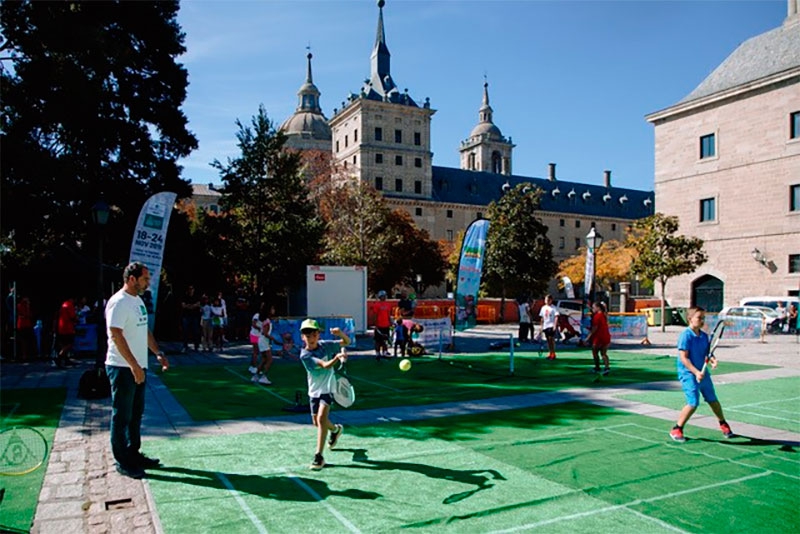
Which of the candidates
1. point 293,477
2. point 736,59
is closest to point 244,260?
point 293,477

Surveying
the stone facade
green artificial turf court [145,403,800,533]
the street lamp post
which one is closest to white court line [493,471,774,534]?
green artificial turf court [145,403,800,533]

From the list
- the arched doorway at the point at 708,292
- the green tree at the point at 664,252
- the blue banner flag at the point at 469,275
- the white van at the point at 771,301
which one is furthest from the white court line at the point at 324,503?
the arched doorway at the point at 708,292

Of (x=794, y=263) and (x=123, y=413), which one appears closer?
(x=123, y=413)

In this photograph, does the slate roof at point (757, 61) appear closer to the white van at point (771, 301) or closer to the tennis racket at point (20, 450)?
the white van at point (771, 301)

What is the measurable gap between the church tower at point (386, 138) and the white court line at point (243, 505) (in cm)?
7593

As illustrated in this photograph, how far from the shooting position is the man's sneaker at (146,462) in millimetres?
7056

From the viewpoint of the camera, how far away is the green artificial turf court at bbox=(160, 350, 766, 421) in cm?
1164

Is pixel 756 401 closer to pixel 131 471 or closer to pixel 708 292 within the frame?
pixel 131 471

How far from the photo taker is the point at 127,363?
6.64 metres

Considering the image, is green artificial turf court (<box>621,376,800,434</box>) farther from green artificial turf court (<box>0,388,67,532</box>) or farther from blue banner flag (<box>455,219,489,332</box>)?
green artificial turf court (<box>0,388,67,532</box>)

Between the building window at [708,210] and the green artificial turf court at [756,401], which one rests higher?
the building window at [708,210]

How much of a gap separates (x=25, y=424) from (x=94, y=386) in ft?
7.33

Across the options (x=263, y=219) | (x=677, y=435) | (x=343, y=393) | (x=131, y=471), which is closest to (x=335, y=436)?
(x=343, y=393)

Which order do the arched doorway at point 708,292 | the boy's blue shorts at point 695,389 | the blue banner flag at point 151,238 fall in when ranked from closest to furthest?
the boy's blue shorts at point 695,389, the blue banner flag at point 151,238, the arched doorway at point 708,292
